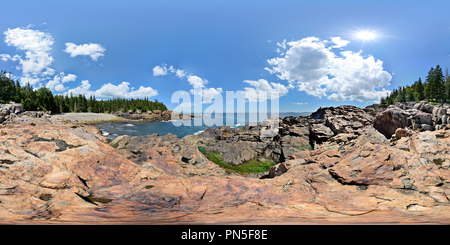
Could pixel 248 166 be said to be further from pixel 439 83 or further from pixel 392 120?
pixel 439 83

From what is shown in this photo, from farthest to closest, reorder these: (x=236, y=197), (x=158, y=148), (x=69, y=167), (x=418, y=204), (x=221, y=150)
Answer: (x=221, y=150) < (x=158, y=148) < (x=69, y=167) < (x=236, y=197) < (x=418, y=204)

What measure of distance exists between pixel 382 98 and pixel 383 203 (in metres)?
187

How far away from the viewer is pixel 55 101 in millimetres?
117125

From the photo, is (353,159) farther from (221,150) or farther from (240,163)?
(221,150)

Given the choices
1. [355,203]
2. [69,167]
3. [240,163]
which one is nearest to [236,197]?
[355,203]

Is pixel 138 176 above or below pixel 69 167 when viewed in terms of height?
below

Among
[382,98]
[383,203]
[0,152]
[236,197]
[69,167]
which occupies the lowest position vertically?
[236,197]

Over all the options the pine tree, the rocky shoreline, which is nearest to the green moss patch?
the rocky shoreline

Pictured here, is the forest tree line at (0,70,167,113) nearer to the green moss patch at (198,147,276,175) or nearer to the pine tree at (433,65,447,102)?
the green moss patch at (198,147,276,175)

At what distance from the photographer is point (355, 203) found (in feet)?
20.5

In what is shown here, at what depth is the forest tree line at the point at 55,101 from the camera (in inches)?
3605

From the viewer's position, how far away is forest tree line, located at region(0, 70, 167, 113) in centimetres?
9156

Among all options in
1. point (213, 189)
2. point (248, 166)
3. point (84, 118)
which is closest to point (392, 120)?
point (248, 166)

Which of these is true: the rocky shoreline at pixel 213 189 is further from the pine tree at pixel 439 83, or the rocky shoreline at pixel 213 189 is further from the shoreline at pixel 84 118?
the pine tree at pixel 439 83
